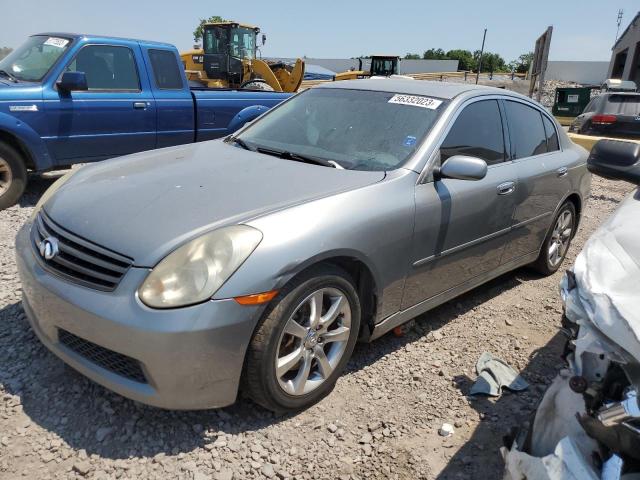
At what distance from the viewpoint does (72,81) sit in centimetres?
561

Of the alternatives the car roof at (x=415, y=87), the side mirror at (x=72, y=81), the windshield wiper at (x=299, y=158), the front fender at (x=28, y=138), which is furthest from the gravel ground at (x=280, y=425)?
the side mirror at (x=72, y=81)

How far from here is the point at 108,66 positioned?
6230mm

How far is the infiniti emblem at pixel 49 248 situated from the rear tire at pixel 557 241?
3.75 metres

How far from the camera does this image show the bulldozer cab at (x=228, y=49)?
1414 cm

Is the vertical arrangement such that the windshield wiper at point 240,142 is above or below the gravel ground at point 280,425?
above

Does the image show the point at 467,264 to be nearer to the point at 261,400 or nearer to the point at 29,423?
the point at 261,400

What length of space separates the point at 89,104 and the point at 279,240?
4667 mm

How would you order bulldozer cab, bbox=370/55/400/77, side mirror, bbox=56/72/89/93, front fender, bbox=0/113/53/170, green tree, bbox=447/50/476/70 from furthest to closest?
green tree, bbox=447/50/476/70 < bulldozer cab, bbox=370/55/400/77 < side mirror, bbox=56/72/89/93 < front fender, bbox=0/113/53/170

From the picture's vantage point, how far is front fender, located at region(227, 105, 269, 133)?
7.08 meters

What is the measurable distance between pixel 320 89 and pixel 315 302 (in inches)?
80.6

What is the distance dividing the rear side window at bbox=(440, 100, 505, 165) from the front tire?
1168mm

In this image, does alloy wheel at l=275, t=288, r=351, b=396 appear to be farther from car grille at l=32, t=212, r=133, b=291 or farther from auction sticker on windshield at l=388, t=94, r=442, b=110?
auction sticker on windshield at l=388, t=94, r=442, b=110

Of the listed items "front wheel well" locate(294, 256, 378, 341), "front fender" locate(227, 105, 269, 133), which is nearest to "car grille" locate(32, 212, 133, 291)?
"front wheel well" locate(294, 256, 378, 341)

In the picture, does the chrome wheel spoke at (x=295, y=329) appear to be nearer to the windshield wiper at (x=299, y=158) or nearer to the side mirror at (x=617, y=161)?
the windshield wiper at (x=299, y=158)
